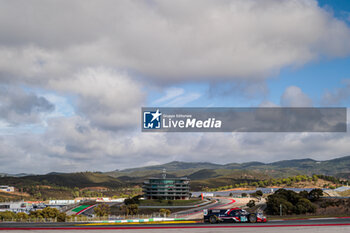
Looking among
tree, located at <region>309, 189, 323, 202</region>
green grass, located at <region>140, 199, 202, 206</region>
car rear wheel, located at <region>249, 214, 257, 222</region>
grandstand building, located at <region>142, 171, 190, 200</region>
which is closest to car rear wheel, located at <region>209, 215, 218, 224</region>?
car rear wheel, located at <region>249, 214, 257, 222</region>

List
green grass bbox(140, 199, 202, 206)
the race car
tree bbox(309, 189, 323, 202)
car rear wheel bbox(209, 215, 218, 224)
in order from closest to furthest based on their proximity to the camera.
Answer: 1. the race car
2. car rear wheel bbox(209, 215, 218, 224)
3. tree bbox(309, 189, 323, 202)
4. green grass bbox(140, 199, 202, 206)

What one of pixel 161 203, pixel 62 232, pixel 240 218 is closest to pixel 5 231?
pixel 62 232

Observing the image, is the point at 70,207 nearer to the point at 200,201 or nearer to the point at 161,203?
the point at 161,203

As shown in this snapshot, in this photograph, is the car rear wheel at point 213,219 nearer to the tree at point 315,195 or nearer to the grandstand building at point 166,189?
the tree at point 315,195

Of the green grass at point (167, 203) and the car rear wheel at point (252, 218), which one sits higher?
the car rear wheel at point (252, 218)

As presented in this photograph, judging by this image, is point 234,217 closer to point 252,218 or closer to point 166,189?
point 252,218

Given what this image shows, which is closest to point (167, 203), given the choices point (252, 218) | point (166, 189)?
point (166, 189)

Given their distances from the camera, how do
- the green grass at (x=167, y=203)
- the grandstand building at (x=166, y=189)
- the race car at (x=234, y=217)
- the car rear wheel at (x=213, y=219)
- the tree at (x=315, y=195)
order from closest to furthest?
1. the race car at (x=234, y=217)
2. the car rear wheel at (x=213, y=219)
3. the tree at (x=315, y=195)
4. the green grass at (x=167, y=203)
5. the grandstand building at (x=166, y=189)

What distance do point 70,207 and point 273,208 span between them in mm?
99666

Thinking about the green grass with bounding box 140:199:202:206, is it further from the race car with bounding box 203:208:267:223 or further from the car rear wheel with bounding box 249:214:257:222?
the car rear wheel with bounding box 249:214:257:222

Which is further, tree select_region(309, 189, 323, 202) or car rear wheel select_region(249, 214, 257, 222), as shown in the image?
tree select_region(309, 189, 323, 202)

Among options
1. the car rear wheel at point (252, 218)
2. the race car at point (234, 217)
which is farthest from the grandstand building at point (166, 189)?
Result: the car rear wheel at point (252, 218)

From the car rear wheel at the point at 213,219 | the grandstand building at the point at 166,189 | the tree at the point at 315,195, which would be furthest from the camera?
the grandstand building at the point at 166,189

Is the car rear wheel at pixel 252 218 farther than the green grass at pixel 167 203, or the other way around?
the green grass at pixel 167 203
